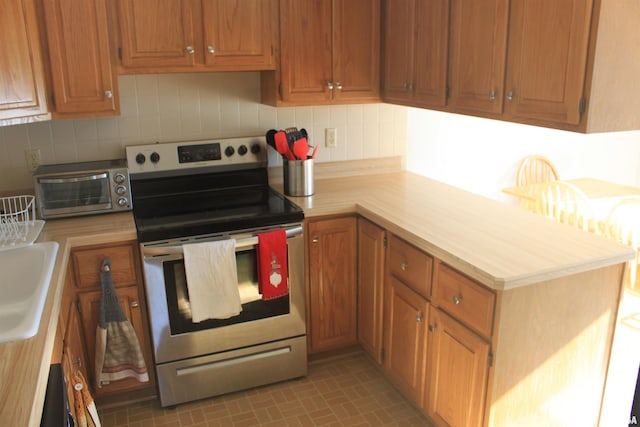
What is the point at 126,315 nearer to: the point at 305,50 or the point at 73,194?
the point at 73,194

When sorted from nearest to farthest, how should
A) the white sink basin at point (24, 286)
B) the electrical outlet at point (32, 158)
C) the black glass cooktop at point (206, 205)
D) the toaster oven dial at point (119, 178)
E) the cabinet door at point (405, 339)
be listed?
the white sink basin at point (24, 286) → the cabinet door at point (405, 339) → the black glass cooktop at point (206, 205) → the toaster oven dial at point (119, 178) → the electrical outlet at point (32, 158)

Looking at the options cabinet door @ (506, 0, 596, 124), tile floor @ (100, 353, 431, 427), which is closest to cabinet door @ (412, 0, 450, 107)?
cabinet door @ (506, 0, 596, 124)

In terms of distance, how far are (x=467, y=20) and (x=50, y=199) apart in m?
2.01

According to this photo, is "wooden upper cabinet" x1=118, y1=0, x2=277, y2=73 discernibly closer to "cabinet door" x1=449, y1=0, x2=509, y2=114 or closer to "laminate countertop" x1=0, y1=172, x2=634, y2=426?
"laminate countertop" x1=0, y1=172, x2=634, y2=426

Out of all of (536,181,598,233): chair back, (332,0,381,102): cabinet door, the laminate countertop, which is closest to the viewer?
the laminate countertop

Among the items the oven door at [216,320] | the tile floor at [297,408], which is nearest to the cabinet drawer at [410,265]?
the oven door at [216,320]

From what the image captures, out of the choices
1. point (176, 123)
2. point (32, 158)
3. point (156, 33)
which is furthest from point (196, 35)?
point (32, 158)

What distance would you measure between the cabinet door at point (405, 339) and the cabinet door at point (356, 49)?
3.49 ft

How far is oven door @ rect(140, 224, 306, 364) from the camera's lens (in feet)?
8.05

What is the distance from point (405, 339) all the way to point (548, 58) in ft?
4.27

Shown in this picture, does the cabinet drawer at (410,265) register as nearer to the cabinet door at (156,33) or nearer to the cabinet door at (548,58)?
the cabinet door at (548,58)

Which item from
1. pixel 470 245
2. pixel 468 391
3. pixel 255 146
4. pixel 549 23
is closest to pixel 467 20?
pixel 549 23

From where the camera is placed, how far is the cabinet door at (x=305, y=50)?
2.77 m

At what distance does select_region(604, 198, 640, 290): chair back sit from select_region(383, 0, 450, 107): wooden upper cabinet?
4.06ft
